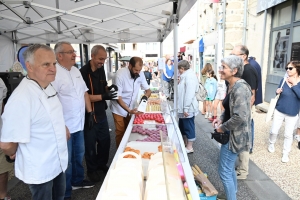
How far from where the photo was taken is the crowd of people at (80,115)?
5.10 ft

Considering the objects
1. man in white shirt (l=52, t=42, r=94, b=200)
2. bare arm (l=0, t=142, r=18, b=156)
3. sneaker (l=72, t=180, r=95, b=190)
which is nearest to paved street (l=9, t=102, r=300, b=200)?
sneaker (l=72, t=180, r=95, b=190)

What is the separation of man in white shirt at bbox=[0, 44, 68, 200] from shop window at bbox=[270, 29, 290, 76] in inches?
268

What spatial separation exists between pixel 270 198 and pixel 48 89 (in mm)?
2802

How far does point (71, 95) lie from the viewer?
2307mm

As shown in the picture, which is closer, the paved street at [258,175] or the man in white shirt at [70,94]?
the man in white shirt at [70,94]

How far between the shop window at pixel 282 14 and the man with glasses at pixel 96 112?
6.07 metres

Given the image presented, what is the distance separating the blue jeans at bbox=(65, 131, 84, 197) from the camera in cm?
244

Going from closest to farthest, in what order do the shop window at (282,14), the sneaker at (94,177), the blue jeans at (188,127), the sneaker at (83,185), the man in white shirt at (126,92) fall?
the sneaker at (83,185), the sneaker at (94,177), the man in white shirt at (126,92), the blue jeans at (188,127), the shop window at (282,14)

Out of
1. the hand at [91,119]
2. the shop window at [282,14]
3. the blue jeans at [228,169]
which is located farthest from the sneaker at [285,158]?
the shop window at [282,14]

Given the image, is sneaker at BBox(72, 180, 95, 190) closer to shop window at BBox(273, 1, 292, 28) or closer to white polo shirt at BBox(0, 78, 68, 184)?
white polo shirt at BBox(0, 78, 68, 184)

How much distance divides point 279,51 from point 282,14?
1123mm

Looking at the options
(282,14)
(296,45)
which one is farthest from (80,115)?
(282,14)

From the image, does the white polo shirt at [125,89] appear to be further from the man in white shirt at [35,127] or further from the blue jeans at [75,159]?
the man in white shirt at [35,127]

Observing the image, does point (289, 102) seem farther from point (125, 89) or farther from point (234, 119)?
point (125, 89)
